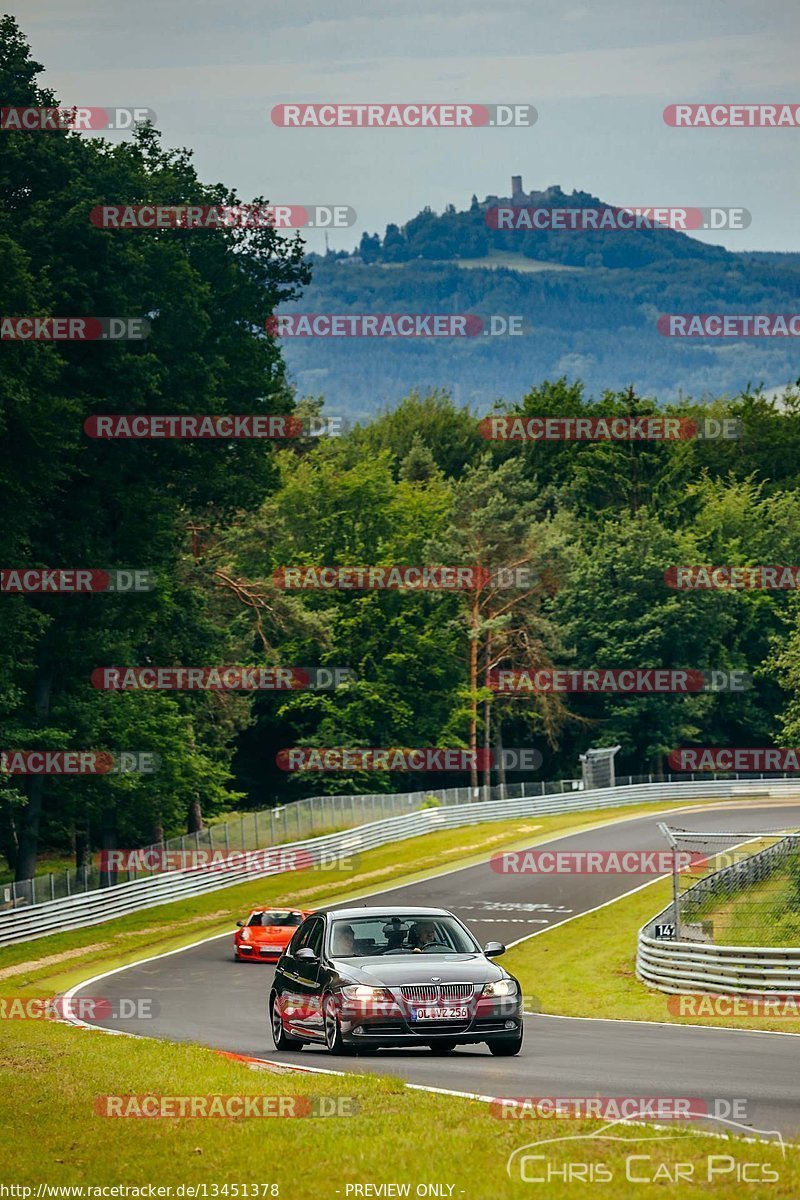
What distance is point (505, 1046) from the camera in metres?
16.6

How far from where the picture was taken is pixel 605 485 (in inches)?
4023

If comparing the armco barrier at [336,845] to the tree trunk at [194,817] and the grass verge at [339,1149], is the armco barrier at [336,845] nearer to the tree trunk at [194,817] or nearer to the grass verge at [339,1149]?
the tree trunk at [194,817]

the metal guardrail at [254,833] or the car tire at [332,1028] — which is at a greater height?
the car tire at [332,1028]

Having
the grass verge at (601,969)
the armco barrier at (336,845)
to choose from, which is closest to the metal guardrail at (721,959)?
the grass verge at (601,969)

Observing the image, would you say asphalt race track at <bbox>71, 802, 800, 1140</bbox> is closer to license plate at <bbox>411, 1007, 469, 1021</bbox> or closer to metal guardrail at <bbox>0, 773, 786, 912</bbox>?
license plate at <bbox>411, 1007, 469, 1021</bbox>

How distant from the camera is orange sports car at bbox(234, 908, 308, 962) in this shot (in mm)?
35469

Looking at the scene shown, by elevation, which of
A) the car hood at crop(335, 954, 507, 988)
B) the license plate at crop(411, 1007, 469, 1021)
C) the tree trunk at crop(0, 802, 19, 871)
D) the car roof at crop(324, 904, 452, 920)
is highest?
the car roof at crop(324, 904, 452, 920)

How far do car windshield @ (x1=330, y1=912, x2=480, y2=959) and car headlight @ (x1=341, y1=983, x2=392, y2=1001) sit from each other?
0.70 metres

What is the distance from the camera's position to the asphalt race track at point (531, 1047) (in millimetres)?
13453

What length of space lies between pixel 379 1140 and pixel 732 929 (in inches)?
850

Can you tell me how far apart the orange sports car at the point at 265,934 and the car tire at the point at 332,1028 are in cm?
1876

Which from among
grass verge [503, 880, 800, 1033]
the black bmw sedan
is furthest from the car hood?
grass verge [503, 880, 800, 1033]

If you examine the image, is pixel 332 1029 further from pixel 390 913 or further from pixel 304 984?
pixel 390 913

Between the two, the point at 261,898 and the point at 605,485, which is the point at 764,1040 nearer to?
the point at 261,898
